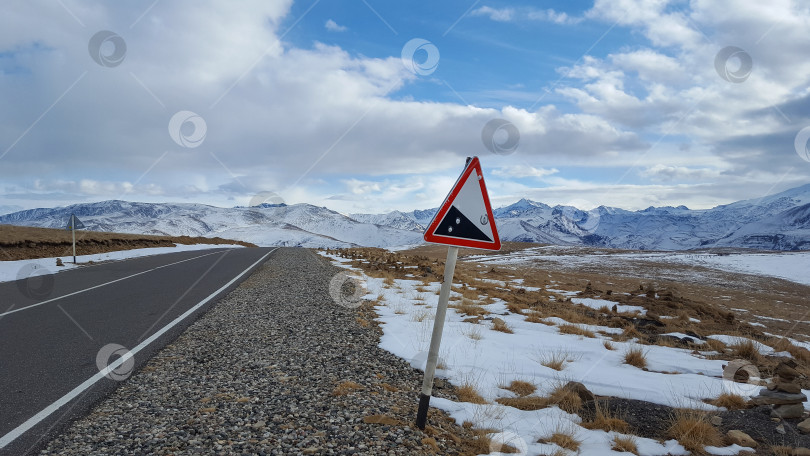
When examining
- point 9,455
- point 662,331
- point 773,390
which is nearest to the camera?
point 9,455

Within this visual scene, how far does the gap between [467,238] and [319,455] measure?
2506 mm

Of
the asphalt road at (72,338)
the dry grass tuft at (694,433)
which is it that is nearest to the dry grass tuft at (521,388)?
the dry grass tuft at (694,433)

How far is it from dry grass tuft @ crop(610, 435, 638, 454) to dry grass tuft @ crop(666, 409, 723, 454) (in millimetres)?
556

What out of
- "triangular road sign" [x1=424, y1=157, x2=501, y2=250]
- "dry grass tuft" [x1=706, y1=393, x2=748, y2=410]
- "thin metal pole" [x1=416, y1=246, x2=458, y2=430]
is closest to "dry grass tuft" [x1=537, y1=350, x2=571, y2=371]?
"dry grass tuft" [x1=706, y1=393, x2=748, y2=410]

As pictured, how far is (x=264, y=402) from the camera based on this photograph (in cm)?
503

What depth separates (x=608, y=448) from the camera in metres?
4.41

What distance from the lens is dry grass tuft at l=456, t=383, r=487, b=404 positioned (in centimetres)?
565

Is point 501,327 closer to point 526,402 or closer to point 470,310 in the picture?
point 470,310

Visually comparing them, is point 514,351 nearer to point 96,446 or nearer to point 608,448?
point 608,448

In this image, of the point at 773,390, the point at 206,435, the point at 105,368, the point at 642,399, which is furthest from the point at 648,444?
the point at 105,368

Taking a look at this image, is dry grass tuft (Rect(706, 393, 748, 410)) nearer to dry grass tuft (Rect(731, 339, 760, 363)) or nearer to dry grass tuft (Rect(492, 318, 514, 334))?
dry grass tuft (Rect(731, 339, 760, 363))

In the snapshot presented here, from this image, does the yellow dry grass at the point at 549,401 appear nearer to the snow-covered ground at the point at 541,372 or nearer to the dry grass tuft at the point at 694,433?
the snow-covered ground at the point at 541,372

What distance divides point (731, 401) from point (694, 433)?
163 cm

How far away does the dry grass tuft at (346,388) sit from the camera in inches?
212
